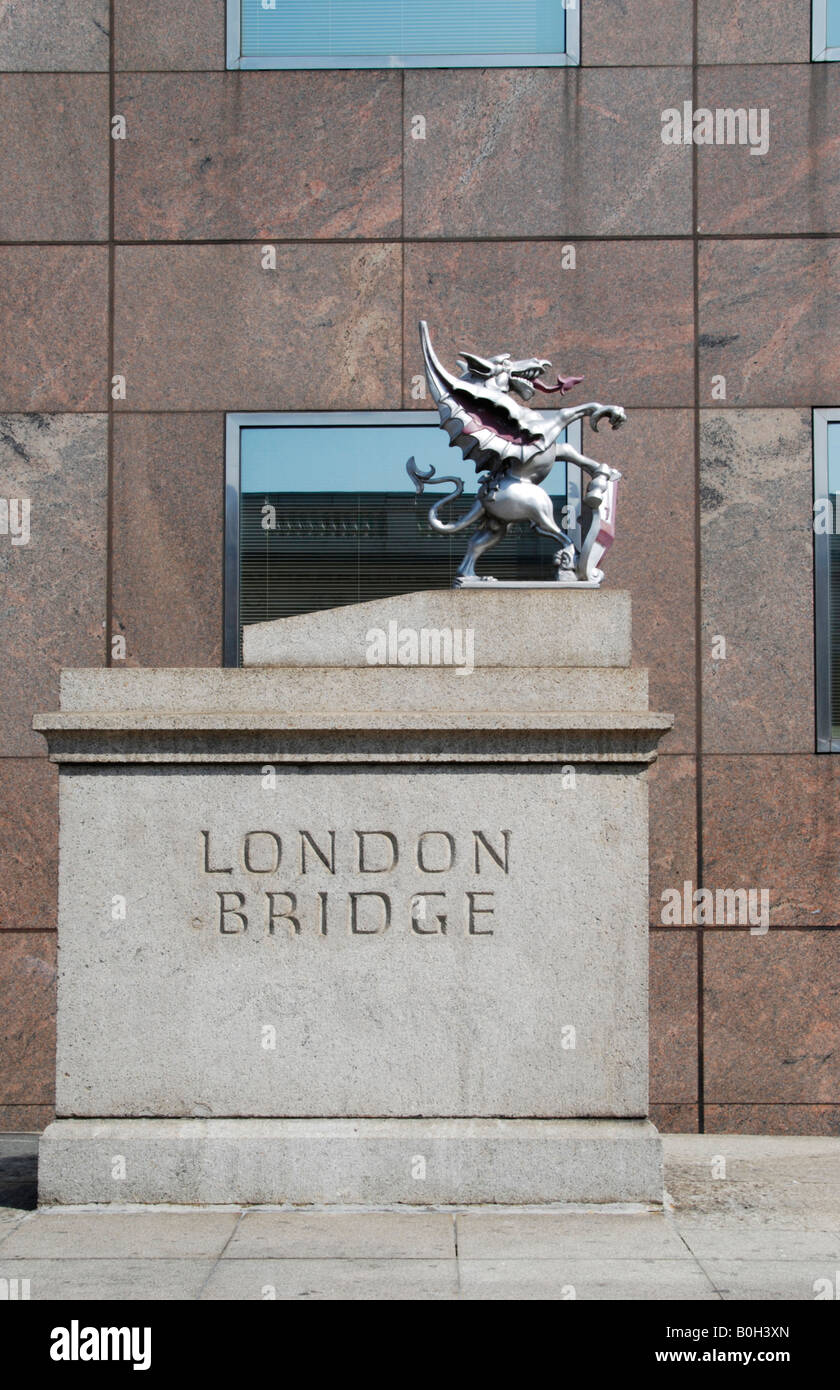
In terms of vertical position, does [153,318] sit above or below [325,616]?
above

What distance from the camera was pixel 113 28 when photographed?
31.4 ft

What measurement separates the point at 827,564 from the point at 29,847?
5931 millimetres

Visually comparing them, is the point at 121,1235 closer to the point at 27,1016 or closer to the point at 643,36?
the point at 27,1016

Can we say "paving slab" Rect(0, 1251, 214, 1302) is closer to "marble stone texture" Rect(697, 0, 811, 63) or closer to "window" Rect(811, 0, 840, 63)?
"marble stone texture" Rect(697, 0, 811, 63)

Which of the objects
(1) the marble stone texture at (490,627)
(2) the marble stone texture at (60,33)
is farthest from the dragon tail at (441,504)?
(2) the marble stone texture at (60,33)

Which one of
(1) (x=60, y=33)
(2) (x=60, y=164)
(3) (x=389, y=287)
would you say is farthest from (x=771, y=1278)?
(1) (x=60, y=33)

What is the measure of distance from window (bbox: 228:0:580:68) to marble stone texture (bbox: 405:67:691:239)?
0.17m

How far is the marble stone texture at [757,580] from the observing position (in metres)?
9.26

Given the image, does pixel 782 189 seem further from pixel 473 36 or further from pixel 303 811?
pixel 303 811

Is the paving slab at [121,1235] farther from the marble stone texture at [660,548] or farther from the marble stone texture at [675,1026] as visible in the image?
the marble stone texture at [660,548]

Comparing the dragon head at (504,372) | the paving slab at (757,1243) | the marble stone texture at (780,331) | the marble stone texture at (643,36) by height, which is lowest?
the paving slab at (757,1243)

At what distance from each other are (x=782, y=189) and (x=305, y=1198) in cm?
741

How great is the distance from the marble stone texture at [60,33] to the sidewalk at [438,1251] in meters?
7.63
